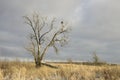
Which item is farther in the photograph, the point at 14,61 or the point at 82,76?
the point at 14,61

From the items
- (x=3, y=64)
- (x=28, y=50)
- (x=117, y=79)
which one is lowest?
(x=117, y=79)

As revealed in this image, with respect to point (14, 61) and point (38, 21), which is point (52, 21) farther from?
point (14, 61)

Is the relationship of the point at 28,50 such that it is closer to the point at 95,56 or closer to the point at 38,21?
the point at 38,21

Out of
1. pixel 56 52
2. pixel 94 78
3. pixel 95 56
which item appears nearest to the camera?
pixel 94 78

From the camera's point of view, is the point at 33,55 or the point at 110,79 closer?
the point at 110,79

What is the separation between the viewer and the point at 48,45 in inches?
1671

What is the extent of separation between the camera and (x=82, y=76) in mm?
15125

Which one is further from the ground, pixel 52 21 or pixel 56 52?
pixel 52 21

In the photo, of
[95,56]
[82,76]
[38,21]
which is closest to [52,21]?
[38,21]

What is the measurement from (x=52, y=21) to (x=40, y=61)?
7.46 metres

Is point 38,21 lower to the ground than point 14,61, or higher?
higher

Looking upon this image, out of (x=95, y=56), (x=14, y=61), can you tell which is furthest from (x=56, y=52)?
(x=95, y=56)

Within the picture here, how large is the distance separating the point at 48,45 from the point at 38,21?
4150mm

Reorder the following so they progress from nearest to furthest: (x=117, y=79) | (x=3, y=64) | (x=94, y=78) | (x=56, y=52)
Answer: (x=117, y=79)
(x=94, y=78)
(x=3, y=64)
(x=56, y=52)
